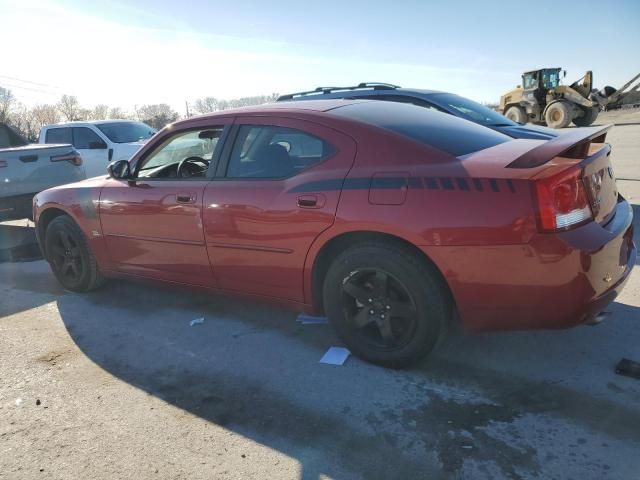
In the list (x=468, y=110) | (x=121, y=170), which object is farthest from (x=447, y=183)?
(x=468, y=110)

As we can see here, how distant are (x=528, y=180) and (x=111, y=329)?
10.5 feet

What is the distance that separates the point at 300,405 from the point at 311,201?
3.85 feet

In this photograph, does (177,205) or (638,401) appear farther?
(177,205)

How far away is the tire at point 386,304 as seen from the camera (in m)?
2.67

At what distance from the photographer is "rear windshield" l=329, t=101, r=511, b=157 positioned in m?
2.88

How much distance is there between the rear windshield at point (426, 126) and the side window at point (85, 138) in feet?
28.3

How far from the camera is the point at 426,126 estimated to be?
10.1ft

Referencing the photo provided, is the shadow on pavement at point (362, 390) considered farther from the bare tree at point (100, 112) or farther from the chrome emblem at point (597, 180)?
the bare tree at point (100, 112)

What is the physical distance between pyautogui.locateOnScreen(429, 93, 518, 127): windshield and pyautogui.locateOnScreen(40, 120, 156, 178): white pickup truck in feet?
21.3

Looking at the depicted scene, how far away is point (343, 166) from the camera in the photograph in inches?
113

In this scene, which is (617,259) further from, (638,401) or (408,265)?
(408,265)

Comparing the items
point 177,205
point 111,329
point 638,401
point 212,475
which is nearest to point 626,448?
point 638,401

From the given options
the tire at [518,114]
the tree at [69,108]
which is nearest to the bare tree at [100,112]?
the tree at [69,108]

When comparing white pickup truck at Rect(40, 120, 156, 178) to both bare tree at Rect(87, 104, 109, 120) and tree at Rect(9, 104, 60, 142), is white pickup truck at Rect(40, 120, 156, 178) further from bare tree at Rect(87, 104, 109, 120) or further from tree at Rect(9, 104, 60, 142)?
bare tree at Rect(87, 104, 109, 120)
